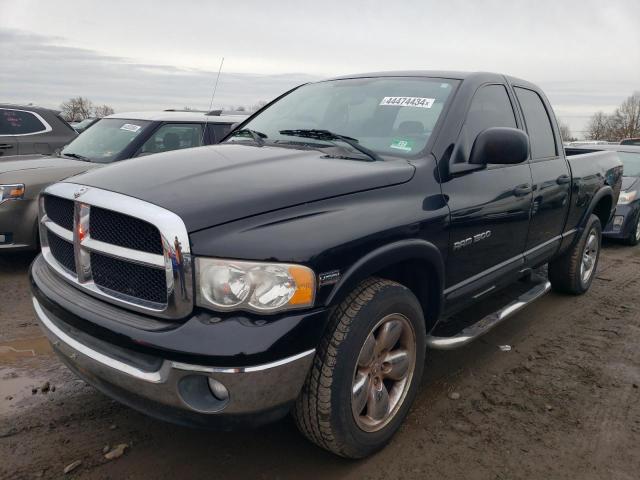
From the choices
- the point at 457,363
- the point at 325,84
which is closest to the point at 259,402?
the point at 457,363

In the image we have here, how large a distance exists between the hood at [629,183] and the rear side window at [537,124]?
4.43 metres

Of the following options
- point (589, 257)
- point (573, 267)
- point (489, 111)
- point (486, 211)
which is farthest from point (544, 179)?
point (589, 257)

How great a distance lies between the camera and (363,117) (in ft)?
11.0

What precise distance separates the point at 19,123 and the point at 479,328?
24.7 ft

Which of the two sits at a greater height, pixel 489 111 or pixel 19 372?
pixel 489 111

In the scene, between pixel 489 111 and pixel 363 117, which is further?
pixel 489 111

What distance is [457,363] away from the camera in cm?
371

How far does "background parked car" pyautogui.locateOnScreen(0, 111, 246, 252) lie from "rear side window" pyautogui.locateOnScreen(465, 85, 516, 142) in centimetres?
389

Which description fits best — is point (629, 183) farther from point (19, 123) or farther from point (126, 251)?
point (19, 123)

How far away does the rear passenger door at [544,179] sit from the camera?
384cm

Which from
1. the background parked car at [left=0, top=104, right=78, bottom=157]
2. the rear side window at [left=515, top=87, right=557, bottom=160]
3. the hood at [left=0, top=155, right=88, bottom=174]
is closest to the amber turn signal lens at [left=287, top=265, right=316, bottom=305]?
the rear side window at [left=515, top=87, right=557, bottom=160]

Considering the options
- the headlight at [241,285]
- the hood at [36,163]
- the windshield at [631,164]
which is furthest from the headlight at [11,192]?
the windshield at [631,164]

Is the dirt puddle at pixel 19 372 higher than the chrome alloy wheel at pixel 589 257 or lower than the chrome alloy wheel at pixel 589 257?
lower

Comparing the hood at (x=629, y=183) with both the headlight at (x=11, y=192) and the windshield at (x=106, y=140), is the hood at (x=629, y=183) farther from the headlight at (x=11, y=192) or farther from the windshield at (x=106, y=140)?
the headlight at (x=11, y=192)
